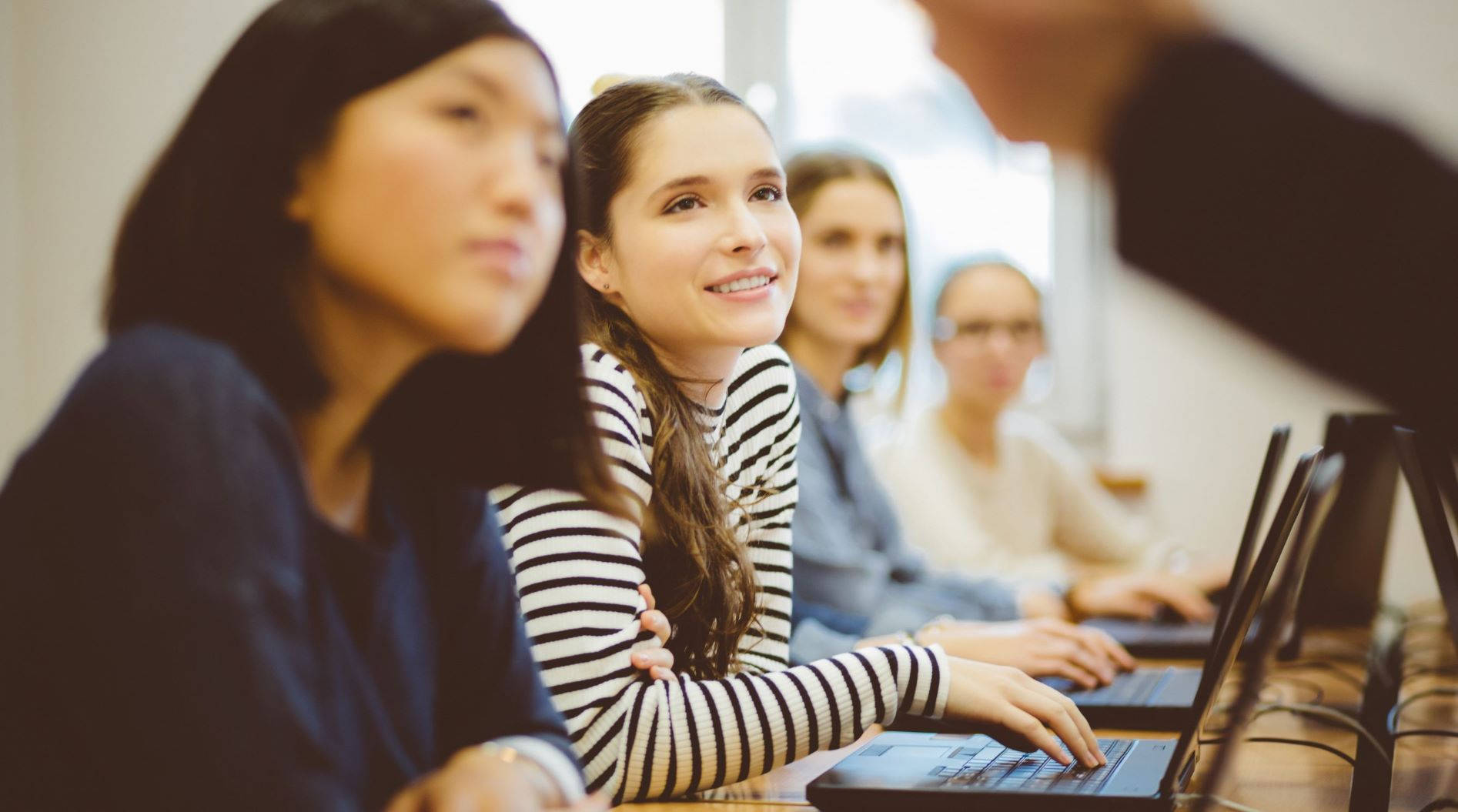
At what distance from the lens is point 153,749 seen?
0.50 metres

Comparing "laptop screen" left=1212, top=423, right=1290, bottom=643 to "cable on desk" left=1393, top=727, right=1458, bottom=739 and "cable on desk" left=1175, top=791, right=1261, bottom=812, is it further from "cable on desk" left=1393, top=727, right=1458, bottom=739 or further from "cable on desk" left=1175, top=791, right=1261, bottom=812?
"cable on desk" left=1393, top=727, right=1458, bottom=739

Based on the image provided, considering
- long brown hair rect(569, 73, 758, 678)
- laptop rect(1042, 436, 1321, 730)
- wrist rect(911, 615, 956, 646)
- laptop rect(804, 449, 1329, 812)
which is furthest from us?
wrist rect(911, 615, 956, 646)

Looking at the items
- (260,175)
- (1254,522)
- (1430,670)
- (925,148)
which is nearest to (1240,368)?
(925,148)

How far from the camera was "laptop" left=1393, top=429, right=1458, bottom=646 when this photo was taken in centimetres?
93

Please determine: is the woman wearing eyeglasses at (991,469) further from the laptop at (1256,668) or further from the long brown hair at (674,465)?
the laptop at (1256,668)

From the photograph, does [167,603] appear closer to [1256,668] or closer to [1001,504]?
[1256,668]

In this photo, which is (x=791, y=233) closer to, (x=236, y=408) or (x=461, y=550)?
(x=461, y=550)

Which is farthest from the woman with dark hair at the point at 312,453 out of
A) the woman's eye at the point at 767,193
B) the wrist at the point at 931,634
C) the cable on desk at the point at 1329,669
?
the cable on desk at the point at 1329,669

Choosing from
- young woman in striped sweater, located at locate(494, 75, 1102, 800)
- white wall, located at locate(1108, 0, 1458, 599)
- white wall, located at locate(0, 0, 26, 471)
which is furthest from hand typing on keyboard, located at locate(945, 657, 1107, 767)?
white wall, located at locate(0, 0, 26, 471)

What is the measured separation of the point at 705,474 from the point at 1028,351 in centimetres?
166

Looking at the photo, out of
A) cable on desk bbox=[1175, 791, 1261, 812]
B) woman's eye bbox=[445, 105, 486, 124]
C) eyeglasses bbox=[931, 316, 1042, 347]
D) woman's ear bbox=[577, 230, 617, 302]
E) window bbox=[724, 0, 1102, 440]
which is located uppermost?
window bbox=[724, 0, 1102, 440]

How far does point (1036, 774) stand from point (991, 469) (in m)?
1.84

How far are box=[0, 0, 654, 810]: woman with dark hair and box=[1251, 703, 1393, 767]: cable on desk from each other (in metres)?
0.68

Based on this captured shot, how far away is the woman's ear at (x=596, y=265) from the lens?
110 cm
